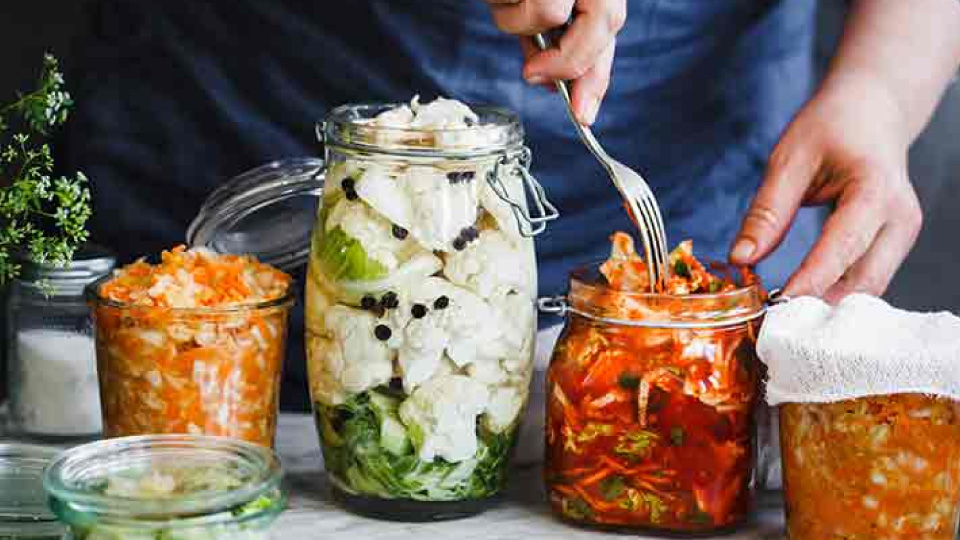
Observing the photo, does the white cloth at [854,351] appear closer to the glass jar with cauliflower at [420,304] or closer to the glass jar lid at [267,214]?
the glass jar with cauliflower at [420,304]

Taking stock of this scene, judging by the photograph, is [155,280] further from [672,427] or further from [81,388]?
[672,427]

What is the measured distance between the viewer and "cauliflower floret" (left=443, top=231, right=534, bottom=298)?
106 cm

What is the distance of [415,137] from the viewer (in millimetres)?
1062

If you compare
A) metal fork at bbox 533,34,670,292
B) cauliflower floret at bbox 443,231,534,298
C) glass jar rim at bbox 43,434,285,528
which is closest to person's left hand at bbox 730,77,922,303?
metal fork at bbox 533,34,670,292

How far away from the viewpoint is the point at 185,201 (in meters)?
1.57

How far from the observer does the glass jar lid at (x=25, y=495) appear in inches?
38.9

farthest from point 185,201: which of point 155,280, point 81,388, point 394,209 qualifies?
point 394,209

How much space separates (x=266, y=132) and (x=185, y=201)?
124 millimetres

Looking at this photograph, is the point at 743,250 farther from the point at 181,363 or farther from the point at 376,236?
the point at 181,363

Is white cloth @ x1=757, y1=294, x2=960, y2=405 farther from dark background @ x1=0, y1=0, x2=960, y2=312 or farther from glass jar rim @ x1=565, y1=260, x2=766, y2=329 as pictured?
dark background @ x1=0, y1=0, x2=960, y2=312

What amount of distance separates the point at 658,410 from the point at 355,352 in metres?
0.22

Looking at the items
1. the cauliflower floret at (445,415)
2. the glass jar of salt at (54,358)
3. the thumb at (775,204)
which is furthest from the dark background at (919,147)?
the cauliflower floret at (445,415)

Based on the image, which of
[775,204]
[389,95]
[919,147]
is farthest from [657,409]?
[919,147]

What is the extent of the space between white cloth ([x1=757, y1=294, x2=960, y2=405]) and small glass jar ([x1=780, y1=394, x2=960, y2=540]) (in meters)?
0.01
